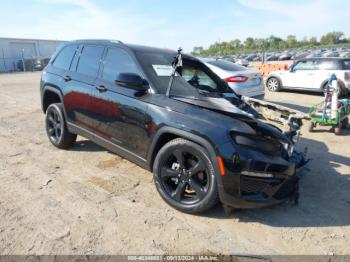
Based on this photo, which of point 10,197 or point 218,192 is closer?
point 218,192

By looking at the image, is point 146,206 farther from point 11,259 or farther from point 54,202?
point 11,259

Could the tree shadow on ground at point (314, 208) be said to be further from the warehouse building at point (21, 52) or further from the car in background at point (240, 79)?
the warehouse building at point (21, 52)

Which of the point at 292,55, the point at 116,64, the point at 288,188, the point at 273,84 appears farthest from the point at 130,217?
the point at 292,55

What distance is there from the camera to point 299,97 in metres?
12.6

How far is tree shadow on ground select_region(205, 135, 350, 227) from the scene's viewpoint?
3480mm

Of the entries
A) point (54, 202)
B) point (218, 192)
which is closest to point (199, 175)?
point (218, 192)

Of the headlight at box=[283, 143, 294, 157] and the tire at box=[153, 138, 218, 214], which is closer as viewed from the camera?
the tire at box=[153, 138, 218, 214]

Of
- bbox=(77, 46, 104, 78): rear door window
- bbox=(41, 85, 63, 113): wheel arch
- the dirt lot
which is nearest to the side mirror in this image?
bbox=(77, 46, 104, 78): rear door window

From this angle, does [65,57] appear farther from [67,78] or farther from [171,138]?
[171,138]

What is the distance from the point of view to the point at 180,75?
14.2 ft

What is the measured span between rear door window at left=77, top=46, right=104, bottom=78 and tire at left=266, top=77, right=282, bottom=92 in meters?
10.6

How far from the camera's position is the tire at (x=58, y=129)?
5.39 meters

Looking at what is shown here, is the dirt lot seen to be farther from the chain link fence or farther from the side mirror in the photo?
the chain link fence

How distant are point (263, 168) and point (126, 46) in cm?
244
